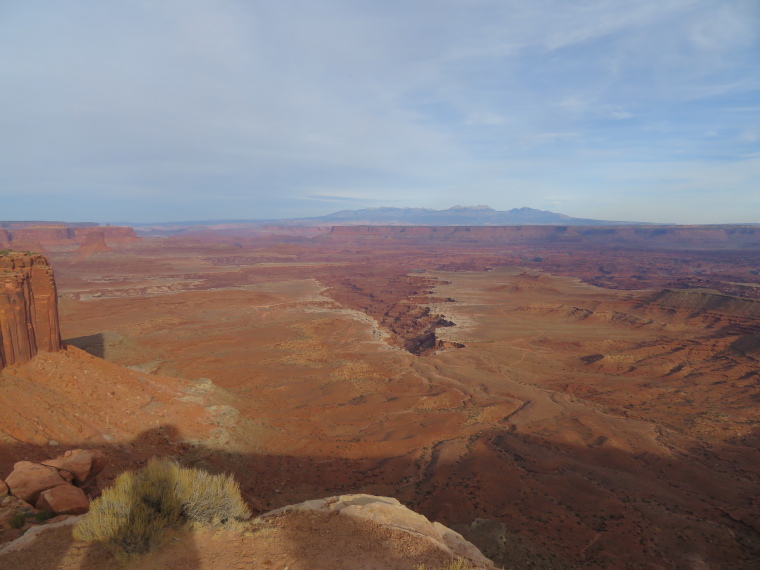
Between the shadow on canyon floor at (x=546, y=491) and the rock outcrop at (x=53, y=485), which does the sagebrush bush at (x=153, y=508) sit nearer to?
the rock outcrop at (x=53, y=485)

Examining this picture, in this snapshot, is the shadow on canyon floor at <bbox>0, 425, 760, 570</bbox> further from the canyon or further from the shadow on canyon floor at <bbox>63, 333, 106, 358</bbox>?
the shadow on canyon floor at <bbox>63, 333, 106, 358</bbox>

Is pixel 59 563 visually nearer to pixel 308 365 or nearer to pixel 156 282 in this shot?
pixel 308 365

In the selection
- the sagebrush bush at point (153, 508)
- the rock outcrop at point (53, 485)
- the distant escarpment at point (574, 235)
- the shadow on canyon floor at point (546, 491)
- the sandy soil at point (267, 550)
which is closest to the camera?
the sandy soil at point (267, 550)

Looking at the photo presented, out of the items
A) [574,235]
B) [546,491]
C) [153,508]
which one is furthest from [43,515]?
[574,235]

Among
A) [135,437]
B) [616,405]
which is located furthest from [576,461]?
[135,437]

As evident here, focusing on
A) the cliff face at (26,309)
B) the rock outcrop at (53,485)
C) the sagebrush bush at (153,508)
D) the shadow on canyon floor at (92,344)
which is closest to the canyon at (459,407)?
the shadow on canyon floor at (92,344)

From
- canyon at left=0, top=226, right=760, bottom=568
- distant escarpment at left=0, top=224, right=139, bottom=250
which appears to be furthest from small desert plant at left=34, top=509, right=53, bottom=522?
distant escarpment at left=0, top=224, right=139, bottom=250
